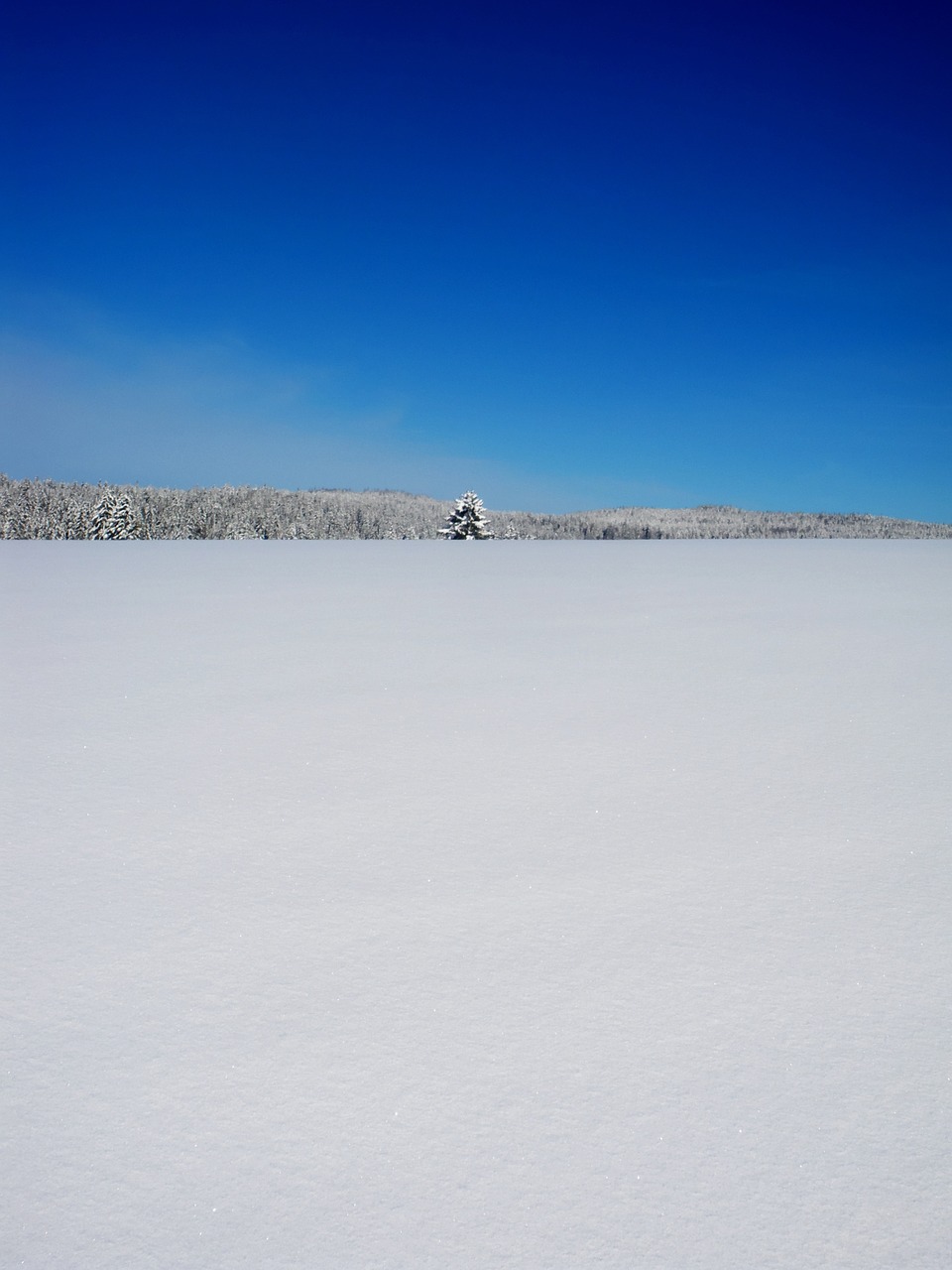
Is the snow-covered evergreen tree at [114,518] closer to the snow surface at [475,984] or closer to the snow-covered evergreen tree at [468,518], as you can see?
the snow-covered evergreen tree at [468,518]

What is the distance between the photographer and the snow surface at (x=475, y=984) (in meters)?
1.24

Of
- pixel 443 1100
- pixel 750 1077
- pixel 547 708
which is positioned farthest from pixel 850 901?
pixel 547 708

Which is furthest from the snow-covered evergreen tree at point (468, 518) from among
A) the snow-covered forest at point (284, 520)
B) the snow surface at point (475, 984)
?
the snow surface at point (475, 984)

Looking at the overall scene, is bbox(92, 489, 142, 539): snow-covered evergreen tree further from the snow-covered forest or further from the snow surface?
the snow surface

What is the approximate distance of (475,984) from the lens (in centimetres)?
181

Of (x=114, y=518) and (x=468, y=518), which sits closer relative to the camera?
(x=468, y=518)

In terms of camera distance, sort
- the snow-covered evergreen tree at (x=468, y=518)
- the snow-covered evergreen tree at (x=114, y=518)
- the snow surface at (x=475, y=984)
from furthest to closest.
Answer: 1. the snow-covered evergreen tree at (x=114, y=518)
2. the snow-covered evergreen tree at (x=468, y=518)
3. the snow surface at (x=475, y=984)

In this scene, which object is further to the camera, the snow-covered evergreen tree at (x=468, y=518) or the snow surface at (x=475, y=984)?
the snow-covered evergreen tree at (x=468, y=518)

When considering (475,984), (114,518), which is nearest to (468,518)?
(114,518)

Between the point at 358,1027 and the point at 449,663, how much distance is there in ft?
13.8

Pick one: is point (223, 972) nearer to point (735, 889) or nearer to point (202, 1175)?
point (202, 1175)

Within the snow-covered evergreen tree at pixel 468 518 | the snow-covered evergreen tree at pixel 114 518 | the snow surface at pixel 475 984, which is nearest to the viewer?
the snow surface at pixel 475 984

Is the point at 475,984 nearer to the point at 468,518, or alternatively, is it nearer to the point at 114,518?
the point at 468,518

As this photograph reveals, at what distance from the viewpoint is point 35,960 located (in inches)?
75.4
